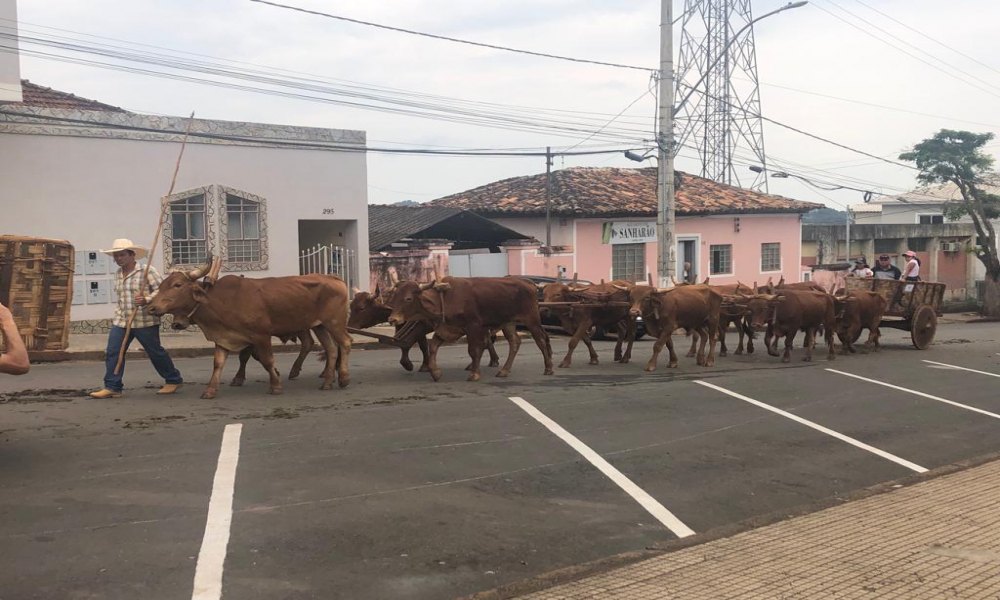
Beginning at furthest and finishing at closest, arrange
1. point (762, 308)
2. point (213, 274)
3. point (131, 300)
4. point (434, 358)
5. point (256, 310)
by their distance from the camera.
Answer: point (762, 308)
point (434, 358)
point (256, 310)
point (213, 274)
point (131, 300)

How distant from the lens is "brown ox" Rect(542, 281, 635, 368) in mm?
14531

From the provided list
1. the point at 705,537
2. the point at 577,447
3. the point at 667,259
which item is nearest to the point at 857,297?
the point at 667,259

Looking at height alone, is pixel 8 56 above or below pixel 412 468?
above

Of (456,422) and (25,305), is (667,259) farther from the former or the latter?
(25,305)

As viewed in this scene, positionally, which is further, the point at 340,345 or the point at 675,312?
the point at 675,312

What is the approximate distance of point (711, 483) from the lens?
25.7 ft

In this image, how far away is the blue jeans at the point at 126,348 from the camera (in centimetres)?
995

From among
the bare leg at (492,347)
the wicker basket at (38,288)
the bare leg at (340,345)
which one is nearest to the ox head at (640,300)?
the bare leg at (492,347)

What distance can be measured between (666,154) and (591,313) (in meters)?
8.37

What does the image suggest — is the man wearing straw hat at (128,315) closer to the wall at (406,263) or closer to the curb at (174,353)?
the curb at (174,353)

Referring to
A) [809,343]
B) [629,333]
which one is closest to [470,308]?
[629,333]

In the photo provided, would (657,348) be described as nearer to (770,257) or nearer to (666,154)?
(666,154)

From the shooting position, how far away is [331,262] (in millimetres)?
23188

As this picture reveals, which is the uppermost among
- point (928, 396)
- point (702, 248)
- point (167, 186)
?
point (167, 186)
